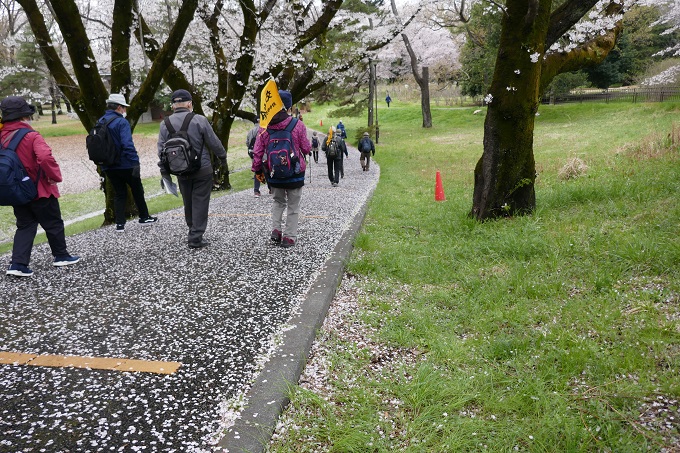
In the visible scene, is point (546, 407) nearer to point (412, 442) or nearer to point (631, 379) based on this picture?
point (631, 379)

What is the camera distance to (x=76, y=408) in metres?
2.50

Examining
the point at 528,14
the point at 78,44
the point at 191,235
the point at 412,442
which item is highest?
the point at 78,44

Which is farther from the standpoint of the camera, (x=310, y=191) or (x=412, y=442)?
(x=310, y=191)

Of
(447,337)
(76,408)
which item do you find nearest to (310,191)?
(447,337)

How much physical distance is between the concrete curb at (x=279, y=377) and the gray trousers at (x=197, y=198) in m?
2.07

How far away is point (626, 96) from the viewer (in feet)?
102

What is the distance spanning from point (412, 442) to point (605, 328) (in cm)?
180

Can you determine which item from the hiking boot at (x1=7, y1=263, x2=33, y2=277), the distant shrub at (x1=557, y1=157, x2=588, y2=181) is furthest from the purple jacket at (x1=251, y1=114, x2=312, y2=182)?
the distant shrub at (x1=557, y1=157, x2=588, y2=181)

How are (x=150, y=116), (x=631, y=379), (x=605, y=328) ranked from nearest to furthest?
1. (x=631, y=379)
2. (x=605, y=328)
3. (x=150, y=116)

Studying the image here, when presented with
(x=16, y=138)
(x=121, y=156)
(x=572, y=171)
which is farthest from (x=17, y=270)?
(x=572, y=171)

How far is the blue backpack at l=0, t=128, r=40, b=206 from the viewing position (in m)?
4.37

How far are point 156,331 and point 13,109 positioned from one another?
305cm

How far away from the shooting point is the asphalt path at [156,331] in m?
2.36

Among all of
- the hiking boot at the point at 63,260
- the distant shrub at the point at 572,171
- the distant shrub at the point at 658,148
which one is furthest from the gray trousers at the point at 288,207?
the distant shrub at the point at 658,148
